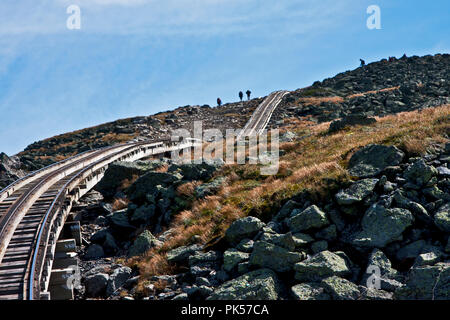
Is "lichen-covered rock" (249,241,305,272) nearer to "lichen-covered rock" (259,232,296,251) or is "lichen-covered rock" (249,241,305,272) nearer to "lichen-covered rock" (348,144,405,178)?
"lichen-covered rock" (259,232,296,251)

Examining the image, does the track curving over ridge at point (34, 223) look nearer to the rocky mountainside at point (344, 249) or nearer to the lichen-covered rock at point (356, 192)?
the rocky mountainside at point (344, 249)

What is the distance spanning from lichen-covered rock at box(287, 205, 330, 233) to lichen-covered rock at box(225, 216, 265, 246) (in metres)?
0.88

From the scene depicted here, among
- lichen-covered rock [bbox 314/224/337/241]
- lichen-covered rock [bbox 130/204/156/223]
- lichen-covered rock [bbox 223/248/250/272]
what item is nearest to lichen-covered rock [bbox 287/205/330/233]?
lichen-covered rock [bbox 314/224/337/241]

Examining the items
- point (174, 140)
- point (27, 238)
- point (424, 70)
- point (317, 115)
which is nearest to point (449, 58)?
point (424, 70)

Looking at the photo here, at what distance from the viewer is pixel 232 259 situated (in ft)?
27.9

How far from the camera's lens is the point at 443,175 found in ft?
28.9

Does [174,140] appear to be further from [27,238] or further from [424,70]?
[424,70]

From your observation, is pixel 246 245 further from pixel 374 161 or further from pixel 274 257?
pixel 374 161

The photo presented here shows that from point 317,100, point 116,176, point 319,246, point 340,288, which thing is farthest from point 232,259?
point 317,100

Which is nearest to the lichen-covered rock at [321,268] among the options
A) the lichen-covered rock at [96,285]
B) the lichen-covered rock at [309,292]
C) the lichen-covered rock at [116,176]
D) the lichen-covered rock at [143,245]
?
the lichen-covered rock at [309,292]

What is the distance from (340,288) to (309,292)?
583mm

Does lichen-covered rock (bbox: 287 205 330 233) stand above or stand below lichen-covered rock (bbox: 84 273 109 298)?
above

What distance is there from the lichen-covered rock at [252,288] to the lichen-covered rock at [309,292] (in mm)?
447

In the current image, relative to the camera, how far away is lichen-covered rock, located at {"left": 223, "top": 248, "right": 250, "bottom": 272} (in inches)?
330
